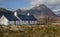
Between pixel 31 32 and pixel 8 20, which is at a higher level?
pixel 8 20

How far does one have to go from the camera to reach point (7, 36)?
1248 centimetres

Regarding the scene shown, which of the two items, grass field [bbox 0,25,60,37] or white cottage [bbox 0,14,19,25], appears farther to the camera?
white cottage [bbox 0,14,19,25]

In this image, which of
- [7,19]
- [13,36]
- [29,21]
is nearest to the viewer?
[13,36]

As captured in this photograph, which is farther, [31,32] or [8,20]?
[8,20]

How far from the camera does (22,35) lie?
12.7 meters

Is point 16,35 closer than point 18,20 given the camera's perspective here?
Yes

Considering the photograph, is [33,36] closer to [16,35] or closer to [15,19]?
[16,35]

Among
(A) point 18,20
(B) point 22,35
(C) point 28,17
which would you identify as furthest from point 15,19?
(B) point 22,35

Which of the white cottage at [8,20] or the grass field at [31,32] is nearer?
the grass field at [31,32]

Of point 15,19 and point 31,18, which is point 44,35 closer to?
point 15,19

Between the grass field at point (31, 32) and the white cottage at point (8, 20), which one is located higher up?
the white cottage at point (8, 20)

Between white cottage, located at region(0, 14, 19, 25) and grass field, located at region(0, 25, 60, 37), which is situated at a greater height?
white cottage, located at region(0, 14, 19, 25)

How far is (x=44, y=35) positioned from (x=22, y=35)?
130 centimetres

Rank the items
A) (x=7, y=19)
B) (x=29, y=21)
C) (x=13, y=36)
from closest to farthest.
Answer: (x=13, y=36)
(x=7, y=19)
(x=29, y=21)
